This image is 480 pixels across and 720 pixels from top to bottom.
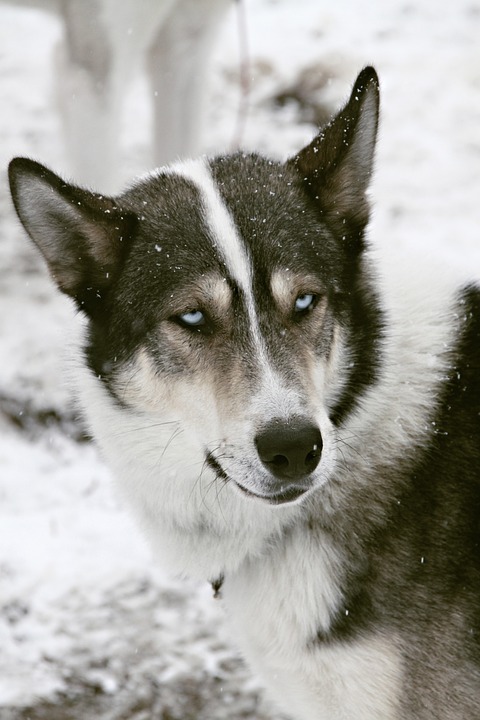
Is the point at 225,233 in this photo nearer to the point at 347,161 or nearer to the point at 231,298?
the point at 231,298

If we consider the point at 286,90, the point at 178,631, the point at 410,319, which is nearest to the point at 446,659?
the point at 410,319

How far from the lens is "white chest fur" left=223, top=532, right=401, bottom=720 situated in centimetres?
231

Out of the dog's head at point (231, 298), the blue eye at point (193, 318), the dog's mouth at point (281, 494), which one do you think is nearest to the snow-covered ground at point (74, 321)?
the dog's head at point (231, 298)

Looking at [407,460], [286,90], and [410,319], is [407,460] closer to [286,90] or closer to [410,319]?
[410,319]

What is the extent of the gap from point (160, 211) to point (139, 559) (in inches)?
67.6

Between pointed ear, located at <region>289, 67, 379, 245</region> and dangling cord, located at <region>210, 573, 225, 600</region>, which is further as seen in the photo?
dangling cord, located at <region>210, 573, 225, 600</region>

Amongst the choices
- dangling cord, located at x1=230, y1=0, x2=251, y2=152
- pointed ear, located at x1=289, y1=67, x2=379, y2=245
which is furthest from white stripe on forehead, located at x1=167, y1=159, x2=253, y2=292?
dangling cord, located at x1=230, y1=0, x2=251, y2=152

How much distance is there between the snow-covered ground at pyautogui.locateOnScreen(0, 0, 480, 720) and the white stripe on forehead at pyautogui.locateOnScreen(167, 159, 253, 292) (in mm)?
643

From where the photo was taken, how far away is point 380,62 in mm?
6688

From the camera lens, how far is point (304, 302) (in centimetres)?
234

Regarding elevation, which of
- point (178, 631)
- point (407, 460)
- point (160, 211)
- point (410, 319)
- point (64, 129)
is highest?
point (64, 129)

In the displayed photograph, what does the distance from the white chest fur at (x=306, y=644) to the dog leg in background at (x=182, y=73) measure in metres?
3.15

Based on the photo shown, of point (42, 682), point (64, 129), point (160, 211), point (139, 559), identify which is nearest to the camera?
point (160, 211)

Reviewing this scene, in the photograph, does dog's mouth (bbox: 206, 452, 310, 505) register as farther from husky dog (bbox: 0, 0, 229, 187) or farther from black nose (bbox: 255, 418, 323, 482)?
husky dog (bbox: 0, 0, 229, 187)
